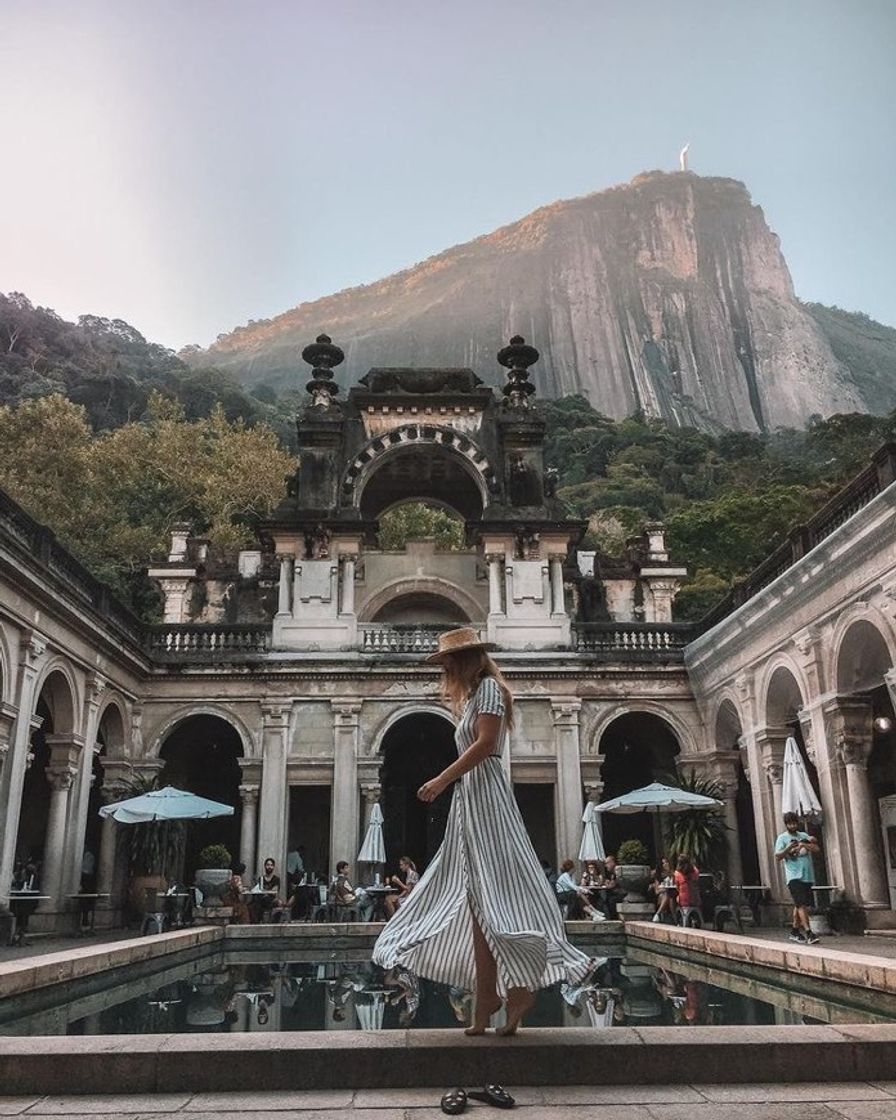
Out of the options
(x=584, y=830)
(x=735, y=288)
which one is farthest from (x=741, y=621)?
(x=735, y=288)

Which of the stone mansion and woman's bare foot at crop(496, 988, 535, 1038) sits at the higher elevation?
the stone mansion

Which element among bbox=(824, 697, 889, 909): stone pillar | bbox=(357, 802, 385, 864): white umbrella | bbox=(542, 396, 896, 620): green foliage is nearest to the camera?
bbox=(824, 697, 889, 909): stone pillar

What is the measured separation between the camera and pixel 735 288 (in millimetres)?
147625

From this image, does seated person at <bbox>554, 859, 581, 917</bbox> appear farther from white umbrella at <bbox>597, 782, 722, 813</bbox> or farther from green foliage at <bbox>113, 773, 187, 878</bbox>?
A: green foliage at <bbox>113, 773, 187, 878</bbox>

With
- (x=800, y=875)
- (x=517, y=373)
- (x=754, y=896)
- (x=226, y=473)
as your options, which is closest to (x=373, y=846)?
(x=754, y=896)

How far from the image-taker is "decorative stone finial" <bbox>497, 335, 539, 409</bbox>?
82.2 feet

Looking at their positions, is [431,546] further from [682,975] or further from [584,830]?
[682,975]

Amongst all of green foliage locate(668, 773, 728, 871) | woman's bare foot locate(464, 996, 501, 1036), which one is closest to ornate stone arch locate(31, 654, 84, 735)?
green foliage locate(668, 773, 728, 871)

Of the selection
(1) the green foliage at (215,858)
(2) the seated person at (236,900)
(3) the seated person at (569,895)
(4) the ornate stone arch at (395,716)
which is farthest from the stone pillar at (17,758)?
(3) the seated person at (569,895)

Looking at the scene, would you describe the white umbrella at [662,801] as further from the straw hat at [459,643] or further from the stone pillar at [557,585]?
the straw hat at [459,643]

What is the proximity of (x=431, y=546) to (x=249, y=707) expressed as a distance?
296 inches

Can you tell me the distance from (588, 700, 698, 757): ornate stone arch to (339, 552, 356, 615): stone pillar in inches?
256

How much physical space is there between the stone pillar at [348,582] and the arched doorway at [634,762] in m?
7.41

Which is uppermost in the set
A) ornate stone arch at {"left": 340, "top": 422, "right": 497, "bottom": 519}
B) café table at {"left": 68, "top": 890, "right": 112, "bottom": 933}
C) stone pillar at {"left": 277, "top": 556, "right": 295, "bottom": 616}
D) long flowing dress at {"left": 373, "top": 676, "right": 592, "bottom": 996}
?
ornate stone arch at {"left": 340, "top": 422, "right": 497, "bottom": 519}
